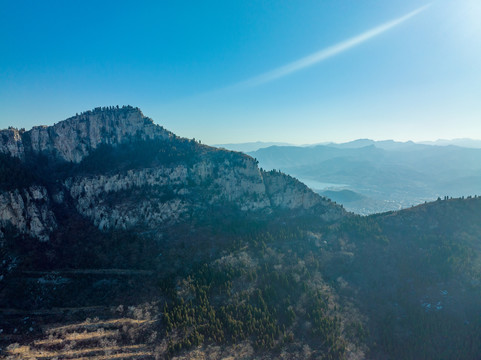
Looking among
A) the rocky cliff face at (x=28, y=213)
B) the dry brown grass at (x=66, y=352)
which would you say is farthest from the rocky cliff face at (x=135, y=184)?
the dry brown grass at (x=66, y=352)

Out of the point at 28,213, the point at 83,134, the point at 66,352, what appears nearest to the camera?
the point at 66,352

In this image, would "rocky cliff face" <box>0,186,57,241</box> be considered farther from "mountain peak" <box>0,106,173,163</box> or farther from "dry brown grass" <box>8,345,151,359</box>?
"dry brown grass" <box>8,345,151,359</box>

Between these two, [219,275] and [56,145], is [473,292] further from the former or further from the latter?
[56,145]

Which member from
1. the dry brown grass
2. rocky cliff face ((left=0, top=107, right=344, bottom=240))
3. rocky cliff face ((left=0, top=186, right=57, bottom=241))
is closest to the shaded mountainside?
the dry brown grass

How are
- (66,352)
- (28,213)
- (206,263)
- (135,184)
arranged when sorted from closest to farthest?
(66,352), (206,263), (28,213), (135,184)

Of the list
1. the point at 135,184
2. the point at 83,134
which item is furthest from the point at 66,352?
the point at 83,134

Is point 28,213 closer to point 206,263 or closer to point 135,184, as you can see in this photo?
point 135,184
